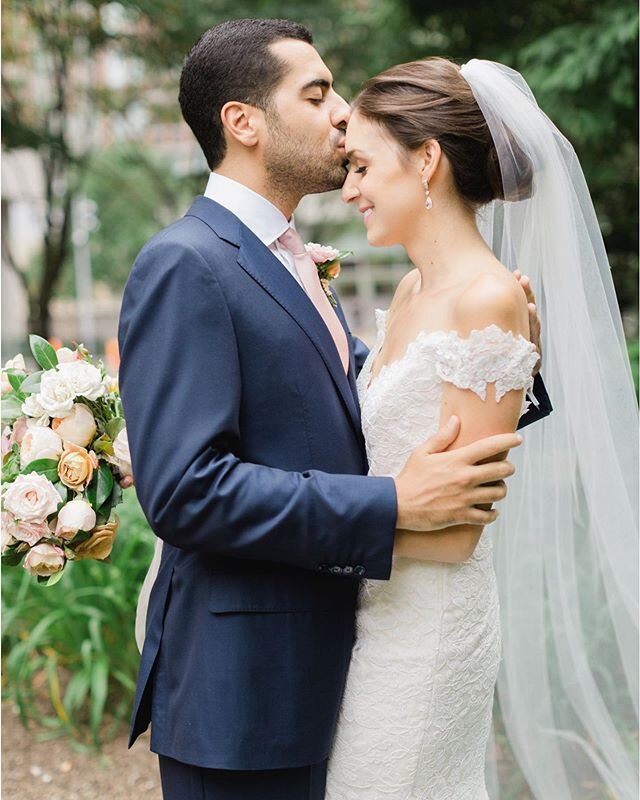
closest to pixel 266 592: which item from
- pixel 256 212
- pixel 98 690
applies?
pixel 256 212

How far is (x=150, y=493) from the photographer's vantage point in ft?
6.91

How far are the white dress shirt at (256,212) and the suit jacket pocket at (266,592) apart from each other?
0.75 metres

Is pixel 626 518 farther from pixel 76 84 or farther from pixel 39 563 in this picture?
pixel 76 84

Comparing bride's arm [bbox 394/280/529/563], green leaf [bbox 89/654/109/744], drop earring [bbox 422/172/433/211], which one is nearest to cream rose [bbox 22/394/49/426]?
bride's arm [bbox 394/280/529/563]

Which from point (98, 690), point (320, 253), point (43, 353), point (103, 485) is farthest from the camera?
point (98, 690)

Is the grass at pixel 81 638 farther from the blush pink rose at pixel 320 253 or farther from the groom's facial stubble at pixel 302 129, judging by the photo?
the groom's facial stubble at pixel 302 129

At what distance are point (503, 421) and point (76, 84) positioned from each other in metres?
11.6

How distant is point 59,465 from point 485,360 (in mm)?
1138

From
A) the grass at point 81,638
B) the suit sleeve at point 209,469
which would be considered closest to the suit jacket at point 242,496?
the suit sleeve at point 209,469

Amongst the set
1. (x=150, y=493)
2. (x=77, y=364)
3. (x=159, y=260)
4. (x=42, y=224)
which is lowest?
(x=150, y=493)

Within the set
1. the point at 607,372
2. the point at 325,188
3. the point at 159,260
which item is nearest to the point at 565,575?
the point at 607,372

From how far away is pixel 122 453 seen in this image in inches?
102

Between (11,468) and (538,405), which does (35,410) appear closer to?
(11,468)

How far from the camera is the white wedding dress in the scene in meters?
2.30
